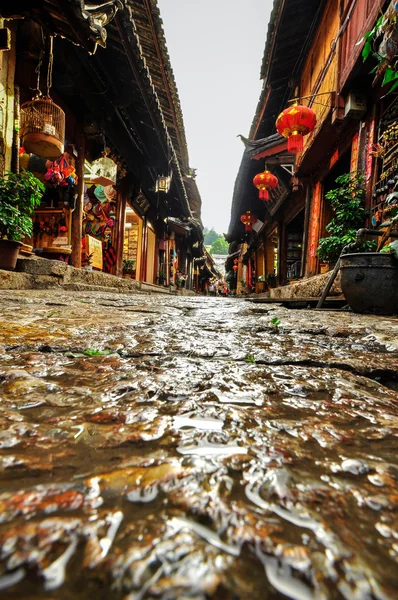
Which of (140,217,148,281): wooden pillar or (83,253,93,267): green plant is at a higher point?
(140,217,148,281): wooden pillar

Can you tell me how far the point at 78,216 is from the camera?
5.81 meters

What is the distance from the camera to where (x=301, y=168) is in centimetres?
775

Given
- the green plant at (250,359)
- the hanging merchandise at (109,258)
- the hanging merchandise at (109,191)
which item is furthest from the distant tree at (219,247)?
the green plant at (250,359)

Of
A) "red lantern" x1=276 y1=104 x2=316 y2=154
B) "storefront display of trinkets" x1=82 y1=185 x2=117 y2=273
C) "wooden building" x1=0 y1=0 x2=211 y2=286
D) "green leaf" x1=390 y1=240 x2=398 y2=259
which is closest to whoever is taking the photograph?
"green leaf" x1=390 y1=240 x2=398 y2=259

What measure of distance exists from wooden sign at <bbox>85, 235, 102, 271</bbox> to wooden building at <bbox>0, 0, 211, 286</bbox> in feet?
0.17

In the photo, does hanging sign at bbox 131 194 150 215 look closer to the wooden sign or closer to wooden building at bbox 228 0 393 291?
the wooden sign

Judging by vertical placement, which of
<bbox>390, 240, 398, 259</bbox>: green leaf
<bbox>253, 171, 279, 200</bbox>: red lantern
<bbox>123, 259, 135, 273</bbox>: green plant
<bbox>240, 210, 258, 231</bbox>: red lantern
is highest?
<bbox>240, 210, 258, 231</bbox>: red lantern

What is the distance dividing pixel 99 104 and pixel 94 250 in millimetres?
2923

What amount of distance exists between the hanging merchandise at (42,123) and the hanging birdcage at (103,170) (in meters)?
1.74

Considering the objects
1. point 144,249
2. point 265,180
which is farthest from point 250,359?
point 144,249

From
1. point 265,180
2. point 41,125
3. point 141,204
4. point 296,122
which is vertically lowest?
point 41,125

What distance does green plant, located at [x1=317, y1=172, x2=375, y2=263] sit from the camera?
5000mm

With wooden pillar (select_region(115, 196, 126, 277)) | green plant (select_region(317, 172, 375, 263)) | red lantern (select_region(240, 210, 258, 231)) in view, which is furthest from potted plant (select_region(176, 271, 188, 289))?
green plant (select_region(317, 172, 375, 263))

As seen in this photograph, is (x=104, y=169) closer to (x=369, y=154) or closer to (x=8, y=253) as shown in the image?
(x=8, y=253)
